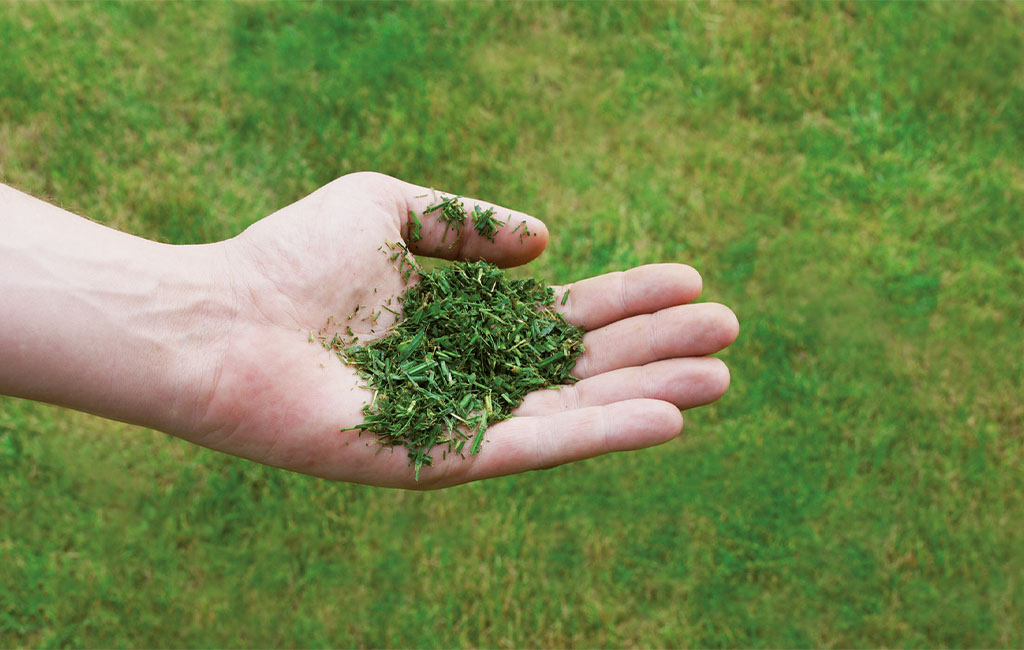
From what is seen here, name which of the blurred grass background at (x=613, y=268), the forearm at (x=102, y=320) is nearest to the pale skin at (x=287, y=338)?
the forearm at (x=102, y=320)

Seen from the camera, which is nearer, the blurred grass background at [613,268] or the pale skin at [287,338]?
the pale skin at [287,338]

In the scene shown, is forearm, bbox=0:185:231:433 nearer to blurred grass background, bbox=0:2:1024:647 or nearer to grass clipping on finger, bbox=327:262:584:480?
grass clipping on finger, bbox=327:262:584:480

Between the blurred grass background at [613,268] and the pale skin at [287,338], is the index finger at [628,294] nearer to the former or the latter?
the pale skin at [287,338]

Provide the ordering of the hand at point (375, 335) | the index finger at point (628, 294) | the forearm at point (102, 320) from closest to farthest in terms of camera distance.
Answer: the forearm at point (102, 320)
the hand at point (375, 335)
the index finger at point (628, 294)

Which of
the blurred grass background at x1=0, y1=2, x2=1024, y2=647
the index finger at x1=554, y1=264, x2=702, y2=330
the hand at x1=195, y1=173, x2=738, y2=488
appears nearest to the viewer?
the hand at x1=195, y1=173, x2=738, y2=488

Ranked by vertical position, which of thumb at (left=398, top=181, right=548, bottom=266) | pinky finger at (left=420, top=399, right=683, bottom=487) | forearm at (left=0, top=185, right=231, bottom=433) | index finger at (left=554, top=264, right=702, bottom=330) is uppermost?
thumb at (left=398, top=181, right=548, bottom=266)

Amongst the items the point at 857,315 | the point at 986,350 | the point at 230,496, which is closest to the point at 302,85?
the point at 230,496

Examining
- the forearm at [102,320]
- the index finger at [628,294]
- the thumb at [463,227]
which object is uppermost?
the thumb at [463,227]

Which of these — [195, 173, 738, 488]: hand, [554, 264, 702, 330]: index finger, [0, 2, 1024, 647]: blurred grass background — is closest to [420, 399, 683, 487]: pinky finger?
[195, 173, 738, 488]: hand
